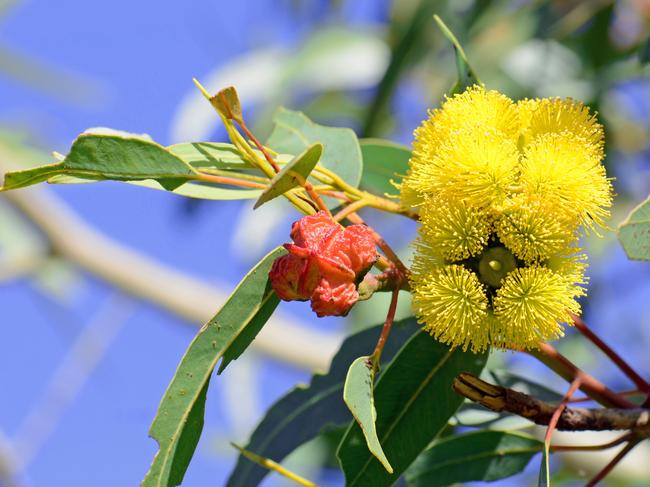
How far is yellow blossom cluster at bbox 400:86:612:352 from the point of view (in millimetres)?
883

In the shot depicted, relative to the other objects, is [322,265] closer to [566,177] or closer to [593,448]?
[566,177]

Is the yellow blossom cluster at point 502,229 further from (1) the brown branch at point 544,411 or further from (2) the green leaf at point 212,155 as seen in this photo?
(2) the green leaf at point 212,155

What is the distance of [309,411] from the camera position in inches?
49.3

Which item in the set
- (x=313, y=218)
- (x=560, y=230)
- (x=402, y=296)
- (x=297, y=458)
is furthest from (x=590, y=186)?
(x=297, y=458)

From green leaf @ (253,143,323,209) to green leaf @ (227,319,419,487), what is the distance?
366 millimetres

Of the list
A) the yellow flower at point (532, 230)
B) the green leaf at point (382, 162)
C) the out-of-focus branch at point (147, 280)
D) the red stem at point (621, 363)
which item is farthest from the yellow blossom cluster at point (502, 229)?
the out-of-focus branch at point (147, 280)

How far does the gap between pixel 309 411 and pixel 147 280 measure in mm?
1944

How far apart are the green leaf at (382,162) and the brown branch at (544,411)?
0.40 m

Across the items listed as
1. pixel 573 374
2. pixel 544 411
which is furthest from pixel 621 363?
pixel 544 411

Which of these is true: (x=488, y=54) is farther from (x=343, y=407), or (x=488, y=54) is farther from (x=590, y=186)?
(x=590, y=186)

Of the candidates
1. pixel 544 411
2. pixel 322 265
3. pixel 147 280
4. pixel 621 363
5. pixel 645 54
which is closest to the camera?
pixel 322 265

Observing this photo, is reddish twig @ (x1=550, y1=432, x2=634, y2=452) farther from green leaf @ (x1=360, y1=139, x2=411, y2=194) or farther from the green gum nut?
green leaf @ (x1=360, y1=139, x2=411, y2=194)

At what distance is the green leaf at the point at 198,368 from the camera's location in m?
0.95

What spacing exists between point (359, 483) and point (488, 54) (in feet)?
5.49
